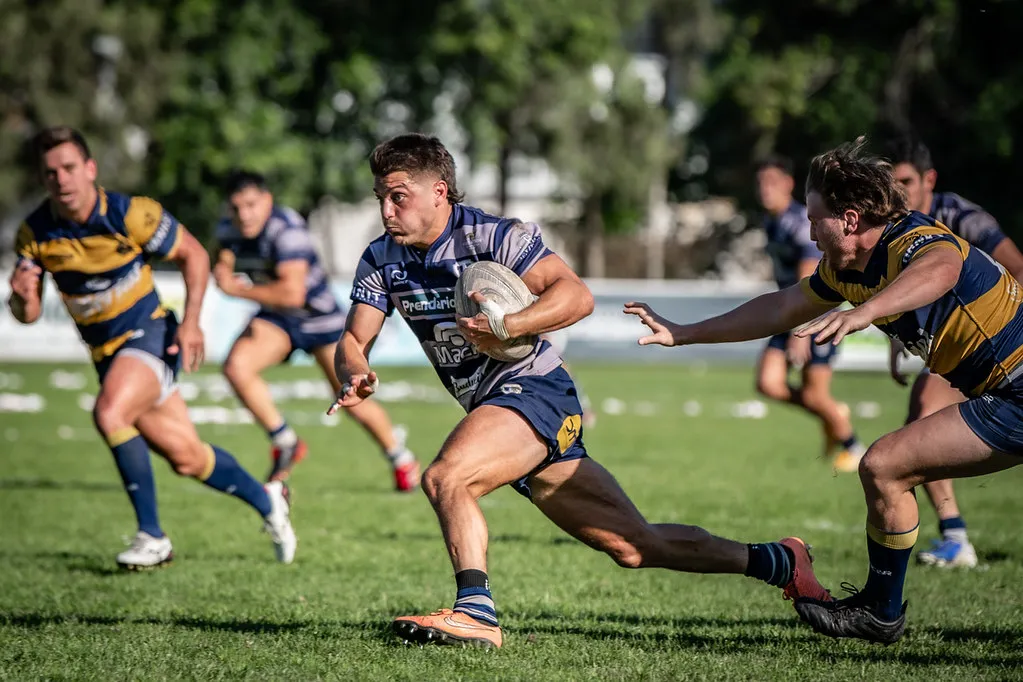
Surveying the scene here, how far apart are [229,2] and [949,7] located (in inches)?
727

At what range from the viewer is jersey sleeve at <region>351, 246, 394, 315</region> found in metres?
5.60

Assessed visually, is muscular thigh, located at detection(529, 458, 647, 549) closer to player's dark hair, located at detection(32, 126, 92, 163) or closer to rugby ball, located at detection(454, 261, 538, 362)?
rugby ball, located at detection(454, 261, 538, 362)

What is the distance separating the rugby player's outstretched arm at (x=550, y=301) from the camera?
5.14 metres

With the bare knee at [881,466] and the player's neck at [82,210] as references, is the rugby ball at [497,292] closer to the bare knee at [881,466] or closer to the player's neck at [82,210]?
the bare knee at [881,466]

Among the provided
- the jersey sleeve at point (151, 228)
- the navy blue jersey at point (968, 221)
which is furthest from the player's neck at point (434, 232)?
the navy blue jersey at point (968, 221)

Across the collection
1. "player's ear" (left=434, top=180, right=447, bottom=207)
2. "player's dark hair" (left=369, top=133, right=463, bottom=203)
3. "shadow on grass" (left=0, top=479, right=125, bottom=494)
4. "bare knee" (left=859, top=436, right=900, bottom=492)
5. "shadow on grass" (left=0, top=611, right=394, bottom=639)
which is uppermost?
"player's dark hair" (left=369, top=133, right=463, bottom=203)

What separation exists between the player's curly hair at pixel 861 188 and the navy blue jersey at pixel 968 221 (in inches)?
71.7

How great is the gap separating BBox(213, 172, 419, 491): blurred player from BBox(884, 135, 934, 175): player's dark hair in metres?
4.76

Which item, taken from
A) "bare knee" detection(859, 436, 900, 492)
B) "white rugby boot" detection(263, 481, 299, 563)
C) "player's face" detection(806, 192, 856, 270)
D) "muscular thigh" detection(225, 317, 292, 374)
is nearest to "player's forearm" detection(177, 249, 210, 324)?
"white rugby boot" detection(263, 481, 299, 563)

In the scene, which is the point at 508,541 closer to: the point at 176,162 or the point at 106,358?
the point at 106,358

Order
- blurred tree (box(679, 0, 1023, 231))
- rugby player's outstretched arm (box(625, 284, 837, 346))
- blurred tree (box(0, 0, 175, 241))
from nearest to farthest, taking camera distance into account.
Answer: rugby player's outstretched arm (box(625, 284, 837, 346)) < blurred tree (box(679, 0, 1023, 231)) < blurred tree (box(0, 0, 175, 241))

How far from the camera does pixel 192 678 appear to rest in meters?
A: 4.89

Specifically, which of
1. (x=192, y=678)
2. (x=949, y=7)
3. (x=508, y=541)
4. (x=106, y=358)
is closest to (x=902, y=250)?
(x=192, y=678)

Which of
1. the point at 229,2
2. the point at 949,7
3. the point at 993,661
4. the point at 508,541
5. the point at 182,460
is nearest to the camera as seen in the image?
the point at 993,661
